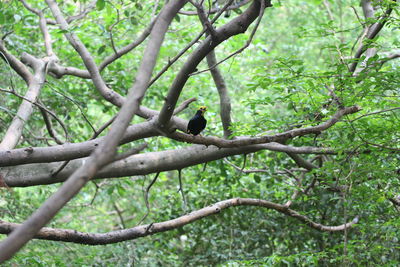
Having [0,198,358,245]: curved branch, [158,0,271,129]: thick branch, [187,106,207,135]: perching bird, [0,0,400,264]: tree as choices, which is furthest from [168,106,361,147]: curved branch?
[0,198,358,245]: curved branch

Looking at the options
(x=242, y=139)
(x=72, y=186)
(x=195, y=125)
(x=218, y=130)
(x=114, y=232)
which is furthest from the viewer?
(x=218, y=130)

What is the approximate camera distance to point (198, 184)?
5.50m

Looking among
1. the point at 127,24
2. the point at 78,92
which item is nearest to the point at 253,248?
the point at 78,92

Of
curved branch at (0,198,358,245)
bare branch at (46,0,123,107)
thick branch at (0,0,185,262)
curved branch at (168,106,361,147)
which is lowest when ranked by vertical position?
thick branch at (0,0,185,262)

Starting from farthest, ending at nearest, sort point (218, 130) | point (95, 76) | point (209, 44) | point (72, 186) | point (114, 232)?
point (218, 130) → point (95, 76) → point (114, 232) → point (209, 44) → point (72, 186)

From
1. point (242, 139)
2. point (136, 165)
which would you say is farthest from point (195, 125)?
point (242, 139)

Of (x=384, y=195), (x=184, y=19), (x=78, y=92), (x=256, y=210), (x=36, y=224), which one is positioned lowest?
(x=36, y=224)

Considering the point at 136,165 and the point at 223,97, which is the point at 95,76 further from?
the point at 223,97

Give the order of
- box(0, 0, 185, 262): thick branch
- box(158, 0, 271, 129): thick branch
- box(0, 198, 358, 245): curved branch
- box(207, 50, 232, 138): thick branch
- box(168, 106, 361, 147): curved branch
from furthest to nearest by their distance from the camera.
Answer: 1. box(207, 50, 232, 138): thick branch
2. box(0, 198, 358, 245): curved branch
3. box(168, 106, 361, 147): curved branch
4. box(158, 0, 271, 129): thick branch
5. box(0, 0, 185, 262): thick branch

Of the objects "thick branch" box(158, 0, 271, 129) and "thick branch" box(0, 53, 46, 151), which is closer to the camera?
"thick branch" box(158, 0, 271, 129)

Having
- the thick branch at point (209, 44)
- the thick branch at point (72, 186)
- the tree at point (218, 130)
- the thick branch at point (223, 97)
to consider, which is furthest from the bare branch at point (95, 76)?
the thick branch at point (72, 186)

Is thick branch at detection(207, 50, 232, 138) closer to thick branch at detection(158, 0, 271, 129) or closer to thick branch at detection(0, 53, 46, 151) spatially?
thick branch at detection(158, 0, 271, 129)

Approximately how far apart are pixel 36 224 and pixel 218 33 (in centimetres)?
124

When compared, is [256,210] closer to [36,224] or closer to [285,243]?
[285,243]
